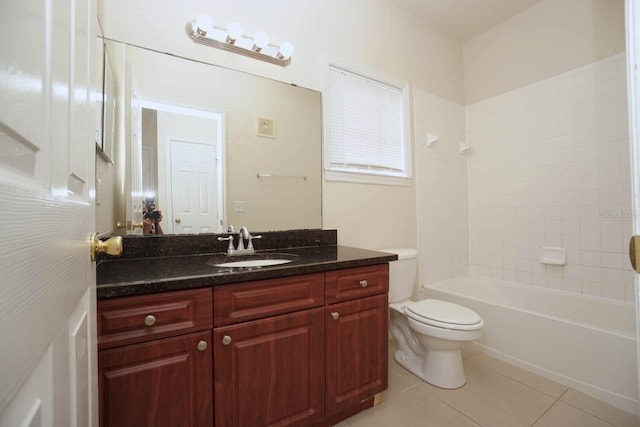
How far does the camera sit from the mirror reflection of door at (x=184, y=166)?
1.44 metres

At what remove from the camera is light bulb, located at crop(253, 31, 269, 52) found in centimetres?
168

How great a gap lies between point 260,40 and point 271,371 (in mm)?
1803

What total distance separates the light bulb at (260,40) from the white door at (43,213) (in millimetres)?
1323

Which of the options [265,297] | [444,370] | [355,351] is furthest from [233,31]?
[444,370]

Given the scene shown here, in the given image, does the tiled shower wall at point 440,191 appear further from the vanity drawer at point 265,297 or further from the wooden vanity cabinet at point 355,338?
the vanity drawer at point 265,297

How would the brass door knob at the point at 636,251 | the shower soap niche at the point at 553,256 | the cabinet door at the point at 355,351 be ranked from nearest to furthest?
the brass door knob at the point at 636,251 < the cabinet door at the point at 355,351 < the shower soap niche at the point at 553,256

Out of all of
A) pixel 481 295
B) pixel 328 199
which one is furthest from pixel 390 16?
pixel 481 295

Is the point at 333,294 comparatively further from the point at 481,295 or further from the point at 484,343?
the point at 481,295

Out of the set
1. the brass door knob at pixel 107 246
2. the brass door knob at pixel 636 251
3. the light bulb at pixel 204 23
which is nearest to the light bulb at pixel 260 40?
the light bulb at pixel 204 23

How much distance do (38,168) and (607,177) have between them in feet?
9.72

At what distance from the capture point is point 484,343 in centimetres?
Answer: 210

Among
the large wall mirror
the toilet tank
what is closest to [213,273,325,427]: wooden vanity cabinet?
the large wall mirror

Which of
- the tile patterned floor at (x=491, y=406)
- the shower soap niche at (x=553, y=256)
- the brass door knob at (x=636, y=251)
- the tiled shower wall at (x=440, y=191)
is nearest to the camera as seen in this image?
the brass door knob at (x=636, y=251)

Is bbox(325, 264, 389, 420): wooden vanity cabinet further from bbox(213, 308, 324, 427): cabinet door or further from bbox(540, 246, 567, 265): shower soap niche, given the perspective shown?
bbox(540, 246, 567, 265): shower soap niche
